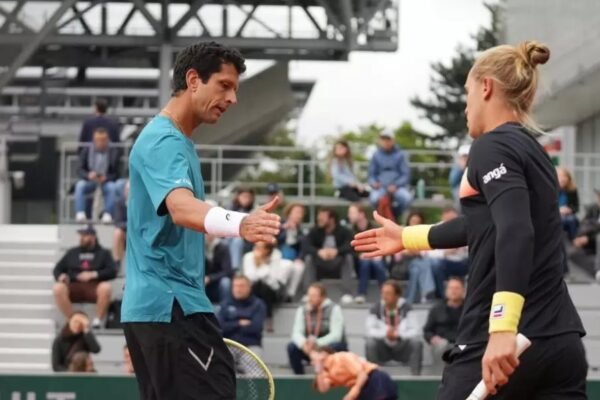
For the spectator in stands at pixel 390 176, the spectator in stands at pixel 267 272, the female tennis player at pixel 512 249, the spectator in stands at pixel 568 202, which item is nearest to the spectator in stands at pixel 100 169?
the spectator in stands at pixel 267 272

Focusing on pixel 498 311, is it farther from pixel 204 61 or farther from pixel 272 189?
pixel 272 189

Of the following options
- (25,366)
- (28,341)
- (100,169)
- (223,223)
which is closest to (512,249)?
(223,223)

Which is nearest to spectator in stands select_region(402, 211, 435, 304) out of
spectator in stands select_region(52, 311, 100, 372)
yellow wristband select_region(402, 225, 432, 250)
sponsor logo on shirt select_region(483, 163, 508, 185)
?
spectator in stands select_region(52, 311, 100, 372)

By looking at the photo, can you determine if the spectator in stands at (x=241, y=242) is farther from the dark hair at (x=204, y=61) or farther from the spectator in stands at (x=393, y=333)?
the dark hair at (x=204, y=61)

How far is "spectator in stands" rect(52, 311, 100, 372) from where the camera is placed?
16.9m

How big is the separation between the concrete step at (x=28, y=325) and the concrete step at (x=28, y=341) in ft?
0.28

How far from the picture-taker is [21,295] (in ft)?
68.6

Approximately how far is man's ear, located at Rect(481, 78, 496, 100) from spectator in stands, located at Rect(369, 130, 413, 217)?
14.7m

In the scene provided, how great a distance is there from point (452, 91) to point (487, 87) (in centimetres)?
8008

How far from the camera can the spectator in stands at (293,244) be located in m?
18.7

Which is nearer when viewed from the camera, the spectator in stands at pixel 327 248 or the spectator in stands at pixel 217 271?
the spectator in stands at pixel 217 271

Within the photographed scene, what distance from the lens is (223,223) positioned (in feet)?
18.2

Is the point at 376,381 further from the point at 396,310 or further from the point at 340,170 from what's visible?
the point at 340,170

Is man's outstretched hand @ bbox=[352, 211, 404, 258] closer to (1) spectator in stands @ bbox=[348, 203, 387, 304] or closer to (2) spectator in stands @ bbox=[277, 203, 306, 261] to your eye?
(1) spectator in stands @ bbox=[348, 203, 387, 304]
